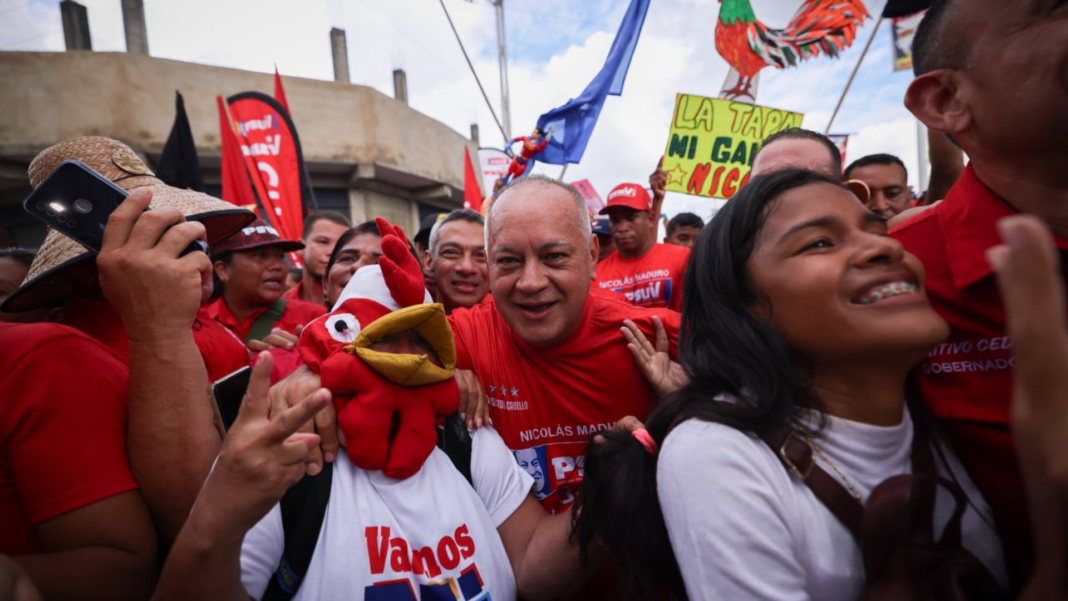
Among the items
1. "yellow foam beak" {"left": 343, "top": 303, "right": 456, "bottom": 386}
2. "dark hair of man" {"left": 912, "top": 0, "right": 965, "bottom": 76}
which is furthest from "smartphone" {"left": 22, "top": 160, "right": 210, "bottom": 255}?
"dark hair of man" {"left": 912, "top": 0, "right": 965, "bottom": 76}

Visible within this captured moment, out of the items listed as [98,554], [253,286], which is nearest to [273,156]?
[253,286]

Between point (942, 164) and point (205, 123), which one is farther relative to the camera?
point (205, 123)

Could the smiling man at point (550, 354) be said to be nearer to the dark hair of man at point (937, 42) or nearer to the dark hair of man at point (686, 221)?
the dark hair of man at point (937, 42)

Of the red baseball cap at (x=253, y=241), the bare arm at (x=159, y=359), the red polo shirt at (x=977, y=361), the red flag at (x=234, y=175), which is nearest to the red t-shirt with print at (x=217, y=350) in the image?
the bare arm at (x=159, y=359)

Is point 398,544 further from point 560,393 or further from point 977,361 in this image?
point 977,361

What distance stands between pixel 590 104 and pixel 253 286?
353cm

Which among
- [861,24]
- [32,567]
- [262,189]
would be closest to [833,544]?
[32,567]

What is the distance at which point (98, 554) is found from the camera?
120 centimetres

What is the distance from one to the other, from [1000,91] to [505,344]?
1.80m

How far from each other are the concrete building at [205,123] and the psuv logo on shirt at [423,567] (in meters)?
8.50

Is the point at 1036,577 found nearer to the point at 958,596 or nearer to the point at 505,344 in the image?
the point at 958,596

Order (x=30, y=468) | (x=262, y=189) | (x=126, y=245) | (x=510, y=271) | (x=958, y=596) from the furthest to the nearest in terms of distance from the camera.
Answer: (x=262, y=189) < (x=510, y=271) < (x=126, y=245) < (x=30, y=468) < (x=958, y=596)

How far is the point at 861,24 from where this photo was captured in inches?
210

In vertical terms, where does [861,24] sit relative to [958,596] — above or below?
above
